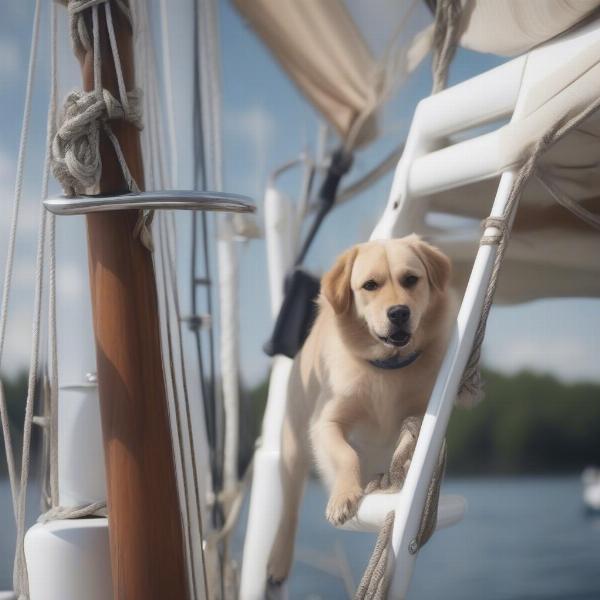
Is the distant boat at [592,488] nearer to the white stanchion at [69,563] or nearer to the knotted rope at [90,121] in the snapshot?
the white stanchion at [69,563]

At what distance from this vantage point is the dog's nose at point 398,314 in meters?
1.23

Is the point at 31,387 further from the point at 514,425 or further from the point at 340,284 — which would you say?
the point at 514,425

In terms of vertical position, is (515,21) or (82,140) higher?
(515,21)

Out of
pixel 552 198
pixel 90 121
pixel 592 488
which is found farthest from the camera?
pixel 592 488

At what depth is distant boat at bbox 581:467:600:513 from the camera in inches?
352

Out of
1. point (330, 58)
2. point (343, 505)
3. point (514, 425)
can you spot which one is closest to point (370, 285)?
point (343, 505)

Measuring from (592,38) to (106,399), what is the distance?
84 centimetres

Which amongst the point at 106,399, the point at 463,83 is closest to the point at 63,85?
Answer: the point at 106,399

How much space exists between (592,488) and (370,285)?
27.9 feet

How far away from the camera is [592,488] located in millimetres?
9023

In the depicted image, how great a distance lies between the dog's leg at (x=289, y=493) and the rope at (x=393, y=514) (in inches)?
9.7

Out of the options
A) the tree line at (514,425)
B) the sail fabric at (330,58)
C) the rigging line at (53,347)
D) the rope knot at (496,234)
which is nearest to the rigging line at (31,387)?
the rigging line at (53,347)

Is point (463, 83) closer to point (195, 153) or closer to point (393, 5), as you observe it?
point (393, 5)

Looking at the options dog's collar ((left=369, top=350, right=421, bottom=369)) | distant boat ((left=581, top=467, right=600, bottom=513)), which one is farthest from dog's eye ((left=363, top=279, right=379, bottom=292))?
distant boat ((left=581, top=467, right=600, bottom=513))
